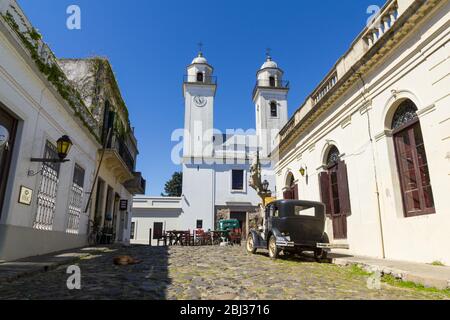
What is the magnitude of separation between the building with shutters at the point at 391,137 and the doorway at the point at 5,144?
9.31 m

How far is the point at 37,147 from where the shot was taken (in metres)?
8.23

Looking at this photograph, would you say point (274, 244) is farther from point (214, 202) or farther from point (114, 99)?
point (214, 202)

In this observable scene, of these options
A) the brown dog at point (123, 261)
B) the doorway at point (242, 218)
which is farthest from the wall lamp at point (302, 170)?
the doorway at point (242, 218)

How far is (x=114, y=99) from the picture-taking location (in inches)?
657

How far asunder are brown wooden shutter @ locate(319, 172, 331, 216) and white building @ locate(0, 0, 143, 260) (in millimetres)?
9215

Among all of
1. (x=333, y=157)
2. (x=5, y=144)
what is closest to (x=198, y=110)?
(x=333, y=157)

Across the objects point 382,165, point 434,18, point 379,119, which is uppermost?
point 434,18

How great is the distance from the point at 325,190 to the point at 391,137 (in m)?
3.90
